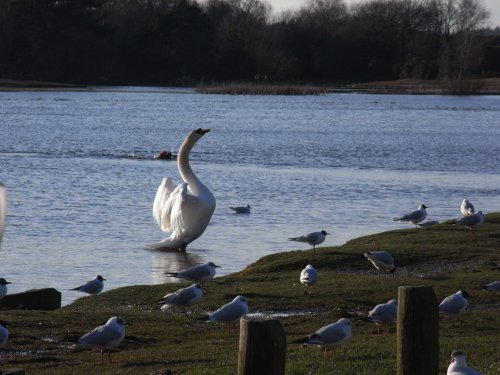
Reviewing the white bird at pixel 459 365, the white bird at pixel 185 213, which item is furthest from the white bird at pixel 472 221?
the white bird at pixel 459 365

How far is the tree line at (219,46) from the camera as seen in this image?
3974 inches

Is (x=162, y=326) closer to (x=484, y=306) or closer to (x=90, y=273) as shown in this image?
(x=484, y=306)

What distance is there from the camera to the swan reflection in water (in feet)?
53.4

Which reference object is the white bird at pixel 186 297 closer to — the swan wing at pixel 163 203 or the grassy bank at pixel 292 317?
the grassy bank at pixel 292 317

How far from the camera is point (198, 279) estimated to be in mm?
13391

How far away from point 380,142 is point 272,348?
41.8 m

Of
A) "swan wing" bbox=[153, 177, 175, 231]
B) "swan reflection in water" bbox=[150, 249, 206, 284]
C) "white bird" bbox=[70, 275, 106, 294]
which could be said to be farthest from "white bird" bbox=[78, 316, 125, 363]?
"swan wing" bbox=[153, 177, 175, 231]

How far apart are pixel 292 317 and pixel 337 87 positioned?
3813 inches

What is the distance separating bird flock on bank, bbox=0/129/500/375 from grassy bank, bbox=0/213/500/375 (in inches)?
6.5

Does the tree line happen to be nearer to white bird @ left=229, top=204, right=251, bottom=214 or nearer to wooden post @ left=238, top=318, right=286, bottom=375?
white bird @ left=229, top=204, right=251, bottom=214

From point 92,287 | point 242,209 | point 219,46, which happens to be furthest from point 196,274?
point 219,46

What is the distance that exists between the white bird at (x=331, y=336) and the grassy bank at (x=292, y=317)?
14 centimetres

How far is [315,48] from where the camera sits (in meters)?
109

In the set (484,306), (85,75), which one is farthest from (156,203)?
(85,75)
